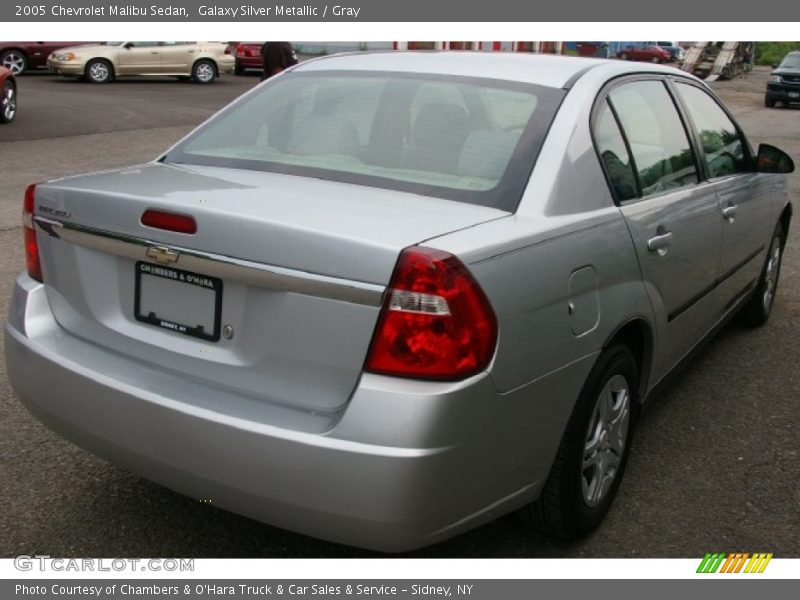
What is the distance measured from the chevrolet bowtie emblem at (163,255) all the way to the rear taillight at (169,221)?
61mm

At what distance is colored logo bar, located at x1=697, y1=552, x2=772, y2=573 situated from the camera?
320 centimetres

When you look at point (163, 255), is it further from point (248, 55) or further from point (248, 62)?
point (248, 62)

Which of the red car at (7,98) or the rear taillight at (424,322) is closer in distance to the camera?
the rear taillight at (424,322)

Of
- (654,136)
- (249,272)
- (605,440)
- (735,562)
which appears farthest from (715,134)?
(249,272)

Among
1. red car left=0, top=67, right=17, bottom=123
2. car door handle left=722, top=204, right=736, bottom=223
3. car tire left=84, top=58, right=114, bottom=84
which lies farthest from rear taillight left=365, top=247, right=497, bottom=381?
car tire left=84, top=58, right=114, bottom=84

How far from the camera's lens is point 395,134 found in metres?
3.36

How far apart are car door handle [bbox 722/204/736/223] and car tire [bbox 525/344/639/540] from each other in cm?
128

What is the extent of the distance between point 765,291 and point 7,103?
1293 cm

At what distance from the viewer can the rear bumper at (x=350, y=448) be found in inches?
97.0

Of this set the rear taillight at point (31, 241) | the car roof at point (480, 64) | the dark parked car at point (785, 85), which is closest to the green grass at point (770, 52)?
the dark parked car at point (785, 85)

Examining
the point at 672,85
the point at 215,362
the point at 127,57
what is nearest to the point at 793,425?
the point at 672,85

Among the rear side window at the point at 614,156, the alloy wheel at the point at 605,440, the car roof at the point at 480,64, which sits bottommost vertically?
the alloy wheel at the point at 605,440

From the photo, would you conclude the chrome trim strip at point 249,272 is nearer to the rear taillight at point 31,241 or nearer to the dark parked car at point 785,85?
the rear taillight at point 31,241

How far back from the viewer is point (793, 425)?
4.46 metres
